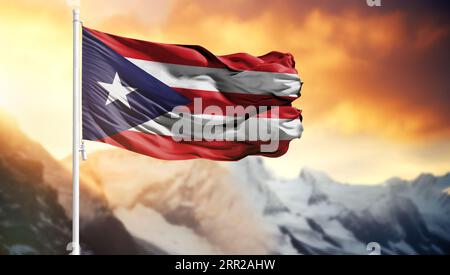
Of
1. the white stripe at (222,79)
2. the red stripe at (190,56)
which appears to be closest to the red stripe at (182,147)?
the white stripe at (222,79)

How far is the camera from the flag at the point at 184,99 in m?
5.87

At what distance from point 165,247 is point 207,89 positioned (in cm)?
217

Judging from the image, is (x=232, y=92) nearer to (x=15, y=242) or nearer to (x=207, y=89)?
(x=207, y=89)

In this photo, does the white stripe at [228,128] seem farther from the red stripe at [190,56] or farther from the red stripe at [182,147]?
the red stripe at [190,56]

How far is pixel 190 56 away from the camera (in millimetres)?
6555

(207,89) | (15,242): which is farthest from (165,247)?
(207,89)

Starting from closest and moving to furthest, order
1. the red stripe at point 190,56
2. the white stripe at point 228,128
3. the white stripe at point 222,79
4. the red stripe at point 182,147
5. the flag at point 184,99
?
the flag at point 184,99 → the red stripe at point 182,147 → the red stripe at point 190,56 → the white stripe at point 228,128 → the white stripe at point 222,79

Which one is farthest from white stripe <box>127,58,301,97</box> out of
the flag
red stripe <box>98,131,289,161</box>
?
red stripe <box>98,131,289,161</box>

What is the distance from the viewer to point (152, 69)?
6301 millimetres

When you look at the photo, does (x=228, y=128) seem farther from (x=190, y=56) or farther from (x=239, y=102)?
(x=190, y=56)

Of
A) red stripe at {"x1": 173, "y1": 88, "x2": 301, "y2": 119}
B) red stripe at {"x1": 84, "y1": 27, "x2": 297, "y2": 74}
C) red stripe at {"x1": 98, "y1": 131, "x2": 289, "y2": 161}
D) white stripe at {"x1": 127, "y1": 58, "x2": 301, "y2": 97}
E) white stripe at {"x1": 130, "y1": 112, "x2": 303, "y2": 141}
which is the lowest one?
red stripe at {"x1": 98, "y1": 131, "x2": 289, "y2": 161}

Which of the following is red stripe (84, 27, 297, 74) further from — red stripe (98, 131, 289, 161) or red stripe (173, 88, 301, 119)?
red stripe (98, 131, 289, 161)

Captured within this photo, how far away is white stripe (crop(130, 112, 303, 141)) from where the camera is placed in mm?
6245

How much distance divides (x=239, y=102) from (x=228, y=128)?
0.30m
